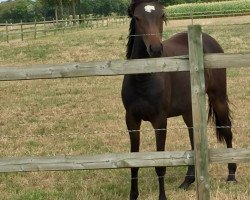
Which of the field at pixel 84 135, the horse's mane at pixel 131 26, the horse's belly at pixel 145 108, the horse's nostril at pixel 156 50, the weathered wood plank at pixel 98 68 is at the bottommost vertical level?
the field at pixel 84 135

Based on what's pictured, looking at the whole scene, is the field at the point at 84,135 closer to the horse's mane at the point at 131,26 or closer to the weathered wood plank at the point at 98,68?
the horse's mane at the point at 131,26

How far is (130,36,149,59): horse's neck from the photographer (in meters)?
5.34

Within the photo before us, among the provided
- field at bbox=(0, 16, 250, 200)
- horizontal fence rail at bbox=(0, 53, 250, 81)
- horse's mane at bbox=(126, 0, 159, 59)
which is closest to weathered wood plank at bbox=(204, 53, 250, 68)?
horizontal fence rail at bbox=(0, 53, 250, 81)

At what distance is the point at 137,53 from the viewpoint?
17.8ft

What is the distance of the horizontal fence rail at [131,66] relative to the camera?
4.15m

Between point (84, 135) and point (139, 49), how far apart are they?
11.4 feet

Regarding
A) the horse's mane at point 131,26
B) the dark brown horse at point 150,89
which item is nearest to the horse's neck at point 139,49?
the dark brown horse at point 150,89

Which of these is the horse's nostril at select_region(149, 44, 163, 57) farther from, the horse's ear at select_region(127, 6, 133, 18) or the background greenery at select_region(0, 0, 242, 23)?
the background greenery at select_region(0, 0, 242, 23)

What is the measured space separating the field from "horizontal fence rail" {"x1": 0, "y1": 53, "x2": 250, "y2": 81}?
1.74 metres

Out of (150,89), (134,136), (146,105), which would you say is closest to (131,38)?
(150,89)

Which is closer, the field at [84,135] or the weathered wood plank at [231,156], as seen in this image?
the weathered wood plank at [231,156]

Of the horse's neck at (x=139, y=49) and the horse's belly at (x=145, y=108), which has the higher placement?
the horse's neck at (x=139, y=49)

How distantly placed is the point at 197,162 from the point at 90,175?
8.16ft

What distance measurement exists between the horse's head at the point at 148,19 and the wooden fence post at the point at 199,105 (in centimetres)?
71
